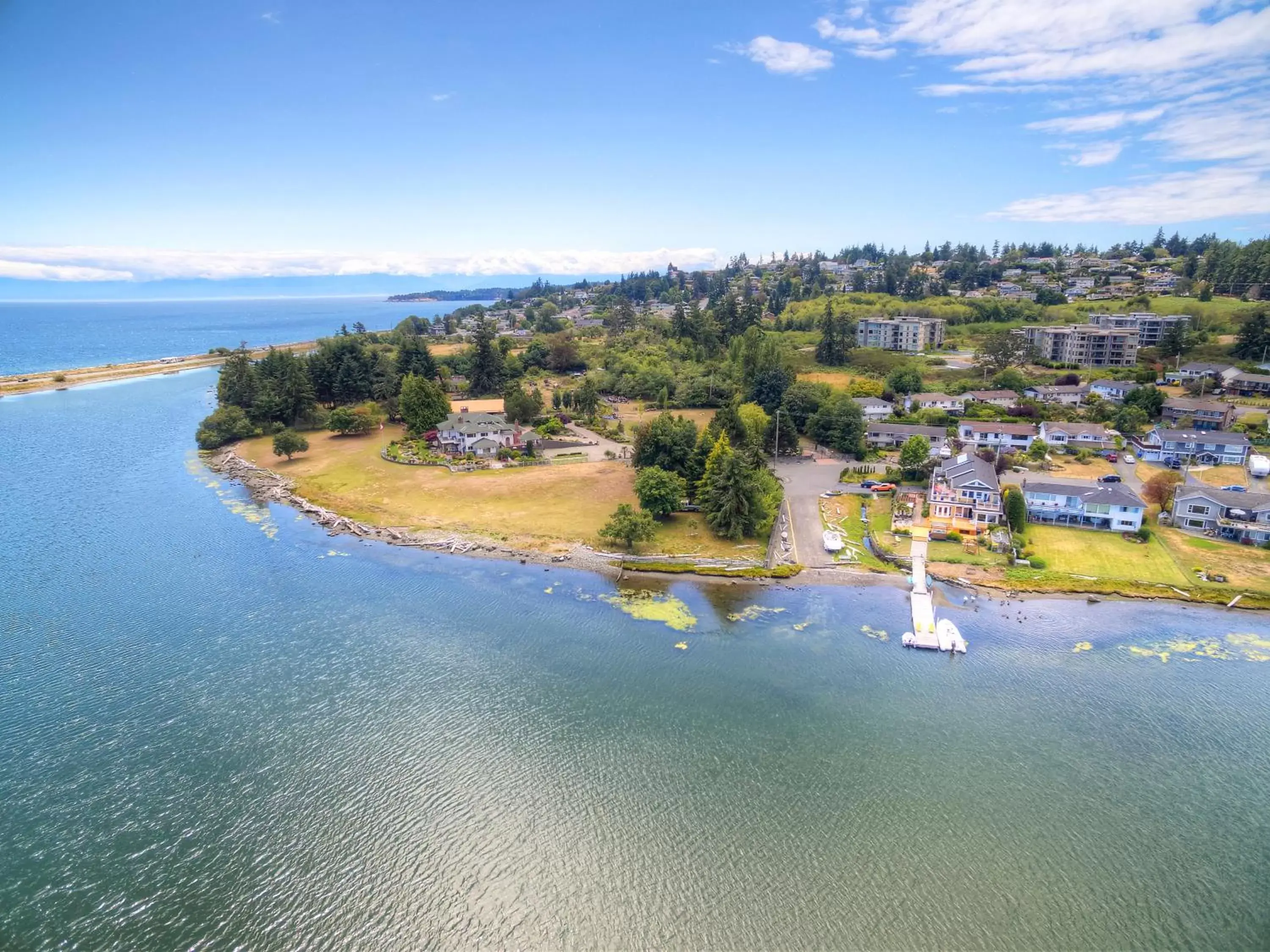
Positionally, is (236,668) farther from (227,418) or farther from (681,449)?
(227,418)

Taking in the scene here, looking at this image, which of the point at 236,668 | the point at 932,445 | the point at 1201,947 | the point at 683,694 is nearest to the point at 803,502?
the point at 932,445

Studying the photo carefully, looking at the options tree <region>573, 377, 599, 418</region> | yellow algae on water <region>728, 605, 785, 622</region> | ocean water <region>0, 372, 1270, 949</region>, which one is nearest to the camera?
ocean water <region>0, 372, 1270, 949</region>

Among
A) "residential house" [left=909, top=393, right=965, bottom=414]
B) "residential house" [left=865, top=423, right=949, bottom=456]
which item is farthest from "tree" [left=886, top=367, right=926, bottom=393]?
"residential house" [left=865, top=423, right=949, bottom=456]

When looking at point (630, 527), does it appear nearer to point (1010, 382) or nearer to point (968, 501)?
point (968, 501)

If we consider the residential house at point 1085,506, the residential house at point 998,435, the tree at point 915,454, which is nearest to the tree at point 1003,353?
the residential house at point 998,435

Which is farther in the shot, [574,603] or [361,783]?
[574,603]

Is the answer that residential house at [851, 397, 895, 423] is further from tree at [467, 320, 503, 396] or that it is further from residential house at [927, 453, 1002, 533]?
tree at [467, 320, 503, 396]
